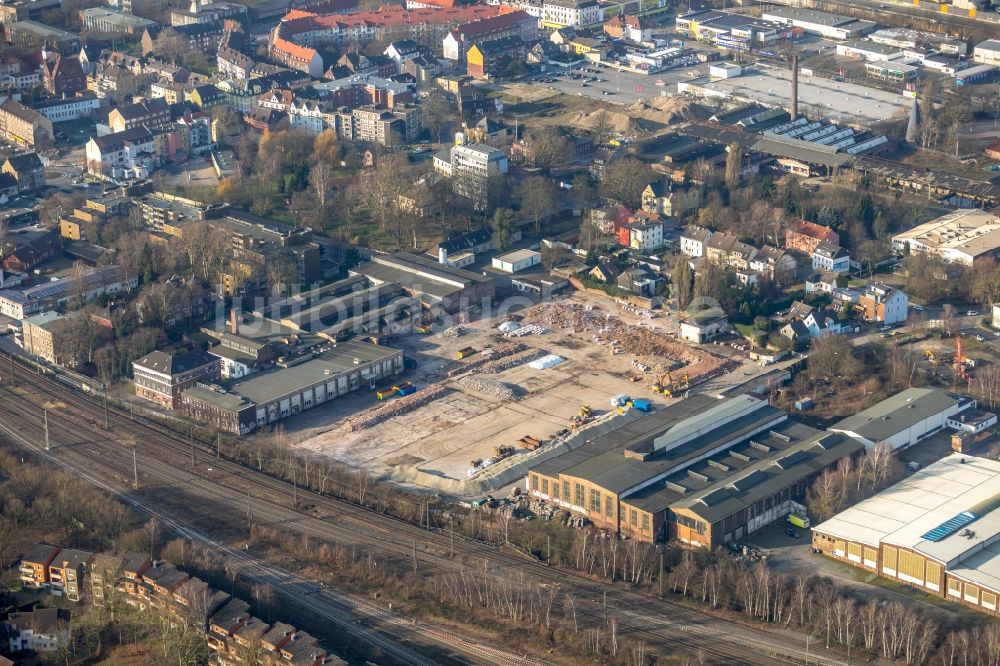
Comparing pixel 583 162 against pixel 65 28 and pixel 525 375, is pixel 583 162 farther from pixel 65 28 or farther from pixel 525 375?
pixel 65 28

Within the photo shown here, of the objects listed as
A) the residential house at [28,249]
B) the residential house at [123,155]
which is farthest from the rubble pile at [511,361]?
the residential house at [123,155]

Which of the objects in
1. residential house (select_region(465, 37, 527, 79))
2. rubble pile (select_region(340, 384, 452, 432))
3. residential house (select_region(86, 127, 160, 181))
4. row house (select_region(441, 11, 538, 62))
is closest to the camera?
rubble pile (select_region(340, 384, 452, 432))

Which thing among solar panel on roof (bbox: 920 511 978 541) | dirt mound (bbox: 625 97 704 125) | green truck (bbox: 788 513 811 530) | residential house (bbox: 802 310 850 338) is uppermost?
dirt mound (bbox: 625 97 704 125)

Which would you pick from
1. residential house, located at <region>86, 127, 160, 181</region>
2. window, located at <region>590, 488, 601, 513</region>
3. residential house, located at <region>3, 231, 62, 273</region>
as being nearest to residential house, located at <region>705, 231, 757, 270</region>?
window, located at <region>590, 488, 601, 513</region>

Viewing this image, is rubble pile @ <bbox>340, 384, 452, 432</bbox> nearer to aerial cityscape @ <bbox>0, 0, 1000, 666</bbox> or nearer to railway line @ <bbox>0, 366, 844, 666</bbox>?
aerial cityscape @ <bbox>0, 0, 1000, 666</bbox>

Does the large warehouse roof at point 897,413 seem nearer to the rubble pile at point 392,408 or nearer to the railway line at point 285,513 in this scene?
the railway line at point 285,513

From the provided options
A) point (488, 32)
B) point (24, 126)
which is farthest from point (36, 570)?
point (488, 32)
